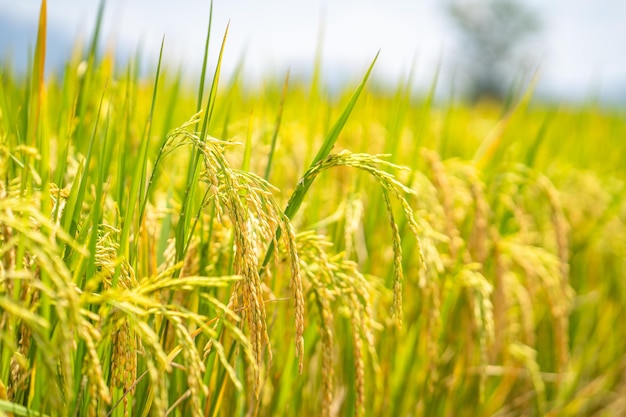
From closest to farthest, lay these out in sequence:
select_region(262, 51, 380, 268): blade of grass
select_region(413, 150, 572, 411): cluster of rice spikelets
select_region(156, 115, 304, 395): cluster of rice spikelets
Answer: select_region(156, 115, 304, 395): cluster of rice spikelets, select_region(262, 51, 380, 268): blade of grass, select_region(413, 150, 572, 411): cluster of rice spikelets

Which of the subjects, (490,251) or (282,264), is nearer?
(282,264)

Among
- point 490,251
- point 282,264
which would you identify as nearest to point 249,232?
point 282,264

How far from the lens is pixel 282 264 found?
1.44 meters

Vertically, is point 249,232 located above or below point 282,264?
above

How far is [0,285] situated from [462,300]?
4.75 feet

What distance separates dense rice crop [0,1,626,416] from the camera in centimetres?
75

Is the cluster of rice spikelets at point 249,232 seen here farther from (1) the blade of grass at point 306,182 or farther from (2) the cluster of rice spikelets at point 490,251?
(2) the cluster of rice spikelets at point 490,251

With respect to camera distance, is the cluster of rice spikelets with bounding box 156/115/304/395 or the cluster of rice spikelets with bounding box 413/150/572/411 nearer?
the cluster of rice spikelets with bounding box 156/115/304/395

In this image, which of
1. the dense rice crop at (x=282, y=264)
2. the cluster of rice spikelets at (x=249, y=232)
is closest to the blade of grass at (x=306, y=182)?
the dense rice crop at (x=282, y=264)

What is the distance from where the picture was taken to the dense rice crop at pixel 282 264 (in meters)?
0.75

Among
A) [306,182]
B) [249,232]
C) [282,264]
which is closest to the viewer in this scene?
[249,232]

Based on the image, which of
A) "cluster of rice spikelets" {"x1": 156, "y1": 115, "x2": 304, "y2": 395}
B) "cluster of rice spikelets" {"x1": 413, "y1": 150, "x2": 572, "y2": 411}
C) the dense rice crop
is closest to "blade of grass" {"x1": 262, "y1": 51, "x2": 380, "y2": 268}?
the dense rice crop

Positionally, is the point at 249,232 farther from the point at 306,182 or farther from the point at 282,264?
the point at 282,264

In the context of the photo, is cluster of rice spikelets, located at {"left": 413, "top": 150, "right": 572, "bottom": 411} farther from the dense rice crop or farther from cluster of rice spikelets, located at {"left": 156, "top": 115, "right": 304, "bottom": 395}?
cluster of rice spikelets, located at {"left": 156, "top": 115, "right": 304, "bottom": 395}
